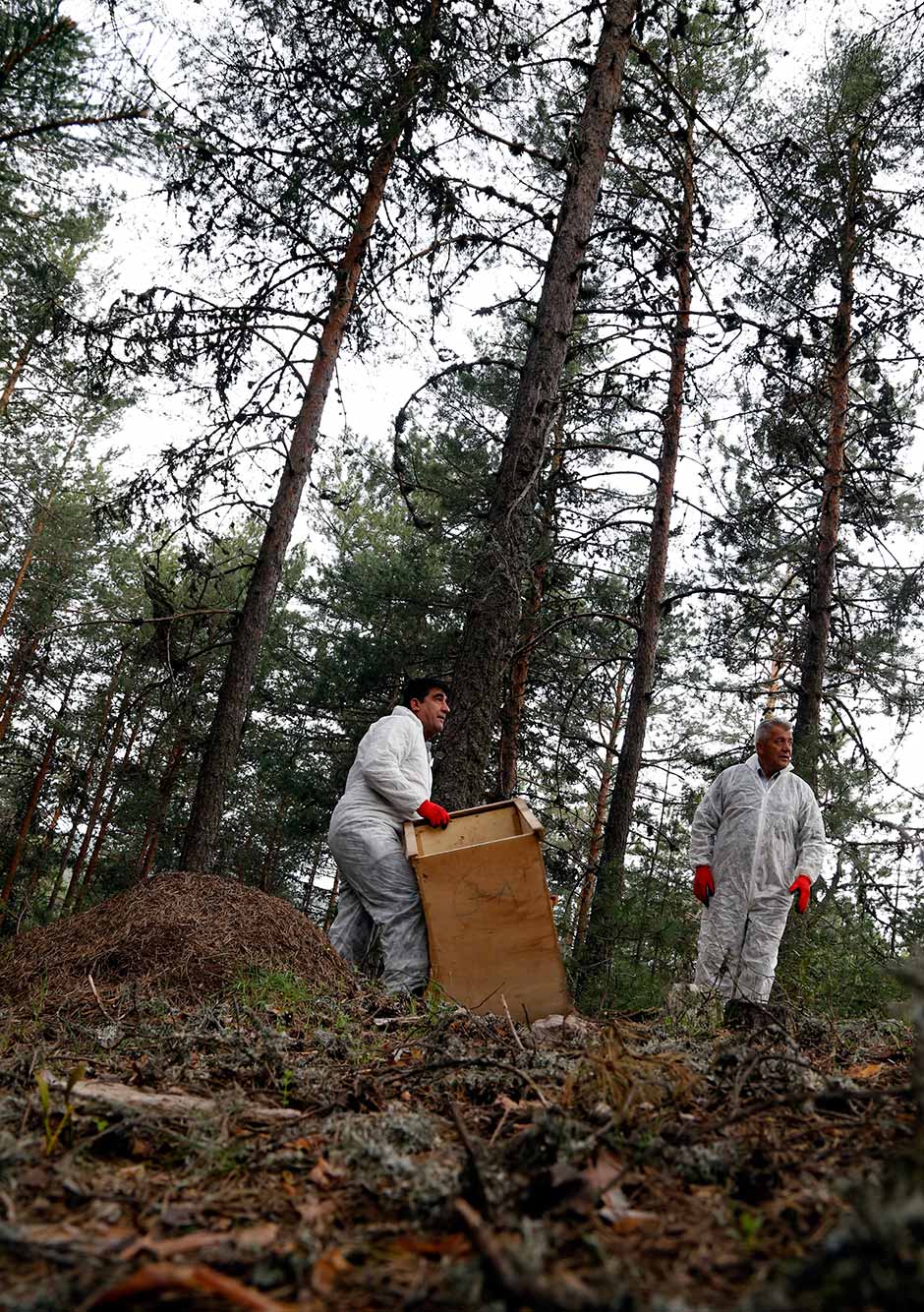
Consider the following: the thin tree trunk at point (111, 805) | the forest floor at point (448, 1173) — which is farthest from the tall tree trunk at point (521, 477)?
the thin tree trunk at point (111, 805)

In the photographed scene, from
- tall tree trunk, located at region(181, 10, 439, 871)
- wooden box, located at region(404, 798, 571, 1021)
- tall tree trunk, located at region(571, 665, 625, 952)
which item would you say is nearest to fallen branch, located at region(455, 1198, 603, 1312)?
wooden box, located at region(404, 798, 571, 1021)

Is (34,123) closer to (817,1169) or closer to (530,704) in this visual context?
(817,1169)

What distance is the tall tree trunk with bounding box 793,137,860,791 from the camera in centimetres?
1214

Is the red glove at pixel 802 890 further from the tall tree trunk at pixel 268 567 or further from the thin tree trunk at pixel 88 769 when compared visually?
the thin tree trunk at pixel 88 769

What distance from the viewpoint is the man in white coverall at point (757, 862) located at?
20.3 ft

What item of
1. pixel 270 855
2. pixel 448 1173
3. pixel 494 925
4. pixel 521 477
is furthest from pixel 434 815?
pixel 270 855

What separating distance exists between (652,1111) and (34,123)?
30.0ft

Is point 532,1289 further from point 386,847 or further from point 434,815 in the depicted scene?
point 386,847

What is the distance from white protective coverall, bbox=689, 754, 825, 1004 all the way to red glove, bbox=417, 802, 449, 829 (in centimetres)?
203

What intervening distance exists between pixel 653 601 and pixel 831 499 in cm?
304

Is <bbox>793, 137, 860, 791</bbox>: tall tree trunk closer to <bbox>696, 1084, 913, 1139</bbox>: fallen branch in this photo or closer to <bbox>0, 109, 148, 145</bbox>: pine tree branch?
<bbox>0, 109, 148, 145</bbox>: pine tree branch

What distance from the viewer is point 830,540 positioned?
13.0 metres

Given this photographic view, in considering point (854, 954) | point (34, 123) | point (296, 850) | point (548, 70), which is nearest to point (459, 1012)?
point (854, 954)

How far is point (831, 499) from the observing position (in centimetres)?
1315
